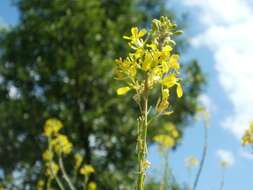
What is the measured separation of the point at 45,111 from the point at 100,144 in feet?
6.34

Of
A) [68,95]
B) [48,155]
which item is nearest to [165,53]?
[48,155]

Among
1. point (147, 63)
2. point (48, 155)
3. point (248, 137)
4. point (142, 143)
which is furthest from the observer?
point (48, 155)

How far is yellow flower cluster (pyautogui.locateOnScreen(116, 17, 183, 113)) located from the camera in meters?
2.27

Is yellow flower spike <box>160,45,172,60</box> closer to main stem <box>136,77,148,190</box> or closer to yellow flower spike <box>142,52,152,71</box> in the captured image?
yellow flower spike <box>142,52,152,71</box>

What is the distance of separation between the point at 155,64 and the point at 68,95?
1670 cm

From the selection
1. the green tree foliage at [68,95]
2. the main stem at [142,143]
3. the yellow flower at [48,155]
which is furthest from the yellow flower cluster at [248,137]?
the green tree foliage at [68,95]

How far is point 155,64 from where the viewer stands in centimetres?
226

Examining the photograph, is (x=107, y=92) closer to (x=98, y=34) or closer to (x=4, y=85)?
(x=98, y=34)

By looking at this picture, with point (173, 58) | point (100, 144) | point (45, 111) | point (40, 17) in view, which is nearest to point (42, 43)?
point (40, 17)

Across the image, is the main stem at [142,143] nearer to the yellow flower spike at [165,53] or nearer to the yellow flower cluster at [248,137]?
the yellow flower spike at [165,53]

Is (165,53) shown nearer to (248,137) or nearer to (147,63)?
(147,63)

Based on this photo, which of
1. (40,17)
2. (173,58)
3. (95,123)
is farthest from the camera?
(40,17)

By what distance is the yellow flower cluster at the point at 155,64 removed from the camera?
7.43 ft

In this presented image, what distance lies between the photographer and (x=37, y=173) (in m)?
18.6
